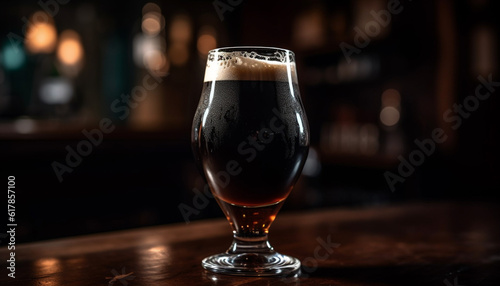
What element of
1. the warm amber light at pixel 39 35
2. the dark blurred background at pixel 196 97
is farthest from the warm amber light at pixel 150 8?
the warm amber light at pixel 39 35

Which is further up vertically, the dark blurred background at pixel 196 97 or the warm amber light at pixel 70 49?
the warm amber light at pixel 70 49

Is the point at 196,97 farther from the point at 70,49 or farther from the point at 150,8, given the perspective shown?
the point at 70,49

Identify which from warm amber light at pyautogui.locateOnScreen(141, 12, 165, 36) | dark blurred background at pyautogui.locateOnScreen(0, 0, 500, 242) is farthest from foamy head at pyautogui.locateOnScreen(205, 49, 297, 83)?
warm amber light at pyautogui.locateOnScreen(141, 12, 165, 36)

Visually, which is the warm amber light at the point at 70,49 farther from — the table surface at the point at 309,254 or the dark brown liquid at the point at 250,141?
the dark brown liquid at the point at 250,141

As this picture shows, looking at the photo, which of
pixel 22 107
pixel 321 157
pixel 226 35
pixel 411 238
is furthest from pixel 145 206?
pixel 411 238

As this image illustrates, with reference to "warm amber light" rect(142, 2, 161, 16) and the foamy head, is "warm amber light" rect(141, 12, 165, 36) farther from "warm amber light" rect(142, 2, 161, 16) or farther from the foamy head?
the foamy head

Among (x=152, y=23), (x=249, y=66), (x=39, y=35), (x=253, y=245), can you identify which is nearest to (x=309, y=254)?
(x=253, y=245)
